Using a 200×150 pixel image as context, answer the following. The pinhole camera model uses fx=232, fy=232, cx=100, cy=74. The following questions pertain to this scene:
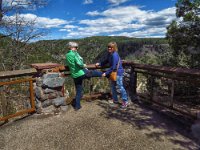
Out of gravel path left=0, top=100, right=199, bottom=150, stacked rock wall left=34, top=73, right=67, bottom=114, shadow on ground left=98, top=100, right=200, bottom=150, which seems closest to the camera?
gravel path left=0, top=100, right=199, bottom=150

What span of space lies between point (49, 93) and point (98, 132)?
1732 millimetres

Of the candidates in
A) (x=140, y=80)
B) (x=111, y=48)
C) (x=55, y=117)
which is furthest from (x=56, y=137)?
(x=140, y=80)

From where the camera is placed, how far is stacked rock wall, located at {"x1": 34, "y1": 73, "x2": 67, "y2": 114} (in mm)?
5594

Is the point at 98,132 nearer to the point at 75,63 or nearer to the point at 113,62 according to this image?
the point at 75,63

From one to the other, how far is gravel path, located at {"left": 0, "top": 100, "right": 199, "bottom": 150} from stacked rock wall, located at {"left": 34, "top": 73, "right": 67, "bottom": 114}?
233 millimetres

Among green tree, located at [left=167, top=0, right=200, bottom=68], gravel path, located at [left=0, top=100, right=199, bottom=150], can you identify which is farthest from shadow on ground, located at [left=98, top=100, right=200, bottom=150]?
green tree, located at [left=167, top=0, right=200, bottom=68]

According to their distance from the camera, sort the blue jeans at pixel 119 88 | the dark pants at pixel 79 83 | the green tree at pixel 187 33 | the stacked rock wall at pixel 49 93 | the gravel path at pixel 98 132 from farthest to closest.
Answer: the green tree at pixel 187 33, the blue jeans at pixel 119 88, the dark pants at pixel 79 83, the stacked rock wall at pixel 49 93, the gravel path at pixel 98 132

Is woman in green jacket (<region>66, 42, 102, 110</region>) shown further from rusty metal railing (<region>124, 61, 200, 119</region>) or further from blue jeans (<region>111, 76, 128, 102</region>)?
rusty metal railing (<region>124, 61, 200, 119</region>)

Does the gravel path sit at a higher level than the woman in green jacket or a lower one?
lower

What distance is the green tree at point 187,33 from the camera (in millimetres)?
9398

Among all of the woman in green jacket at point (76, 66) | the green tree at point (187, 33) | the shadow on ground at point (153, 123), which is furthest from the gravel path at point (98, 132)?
the green tree at point (187, 33)

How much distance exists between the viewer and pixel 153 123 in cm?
510

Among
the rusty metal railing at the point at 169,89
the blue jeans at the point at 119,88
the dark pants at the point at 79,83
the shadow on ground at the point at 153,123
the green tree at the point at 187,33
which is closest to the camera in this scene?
the shadow on ground at the point at 153,123

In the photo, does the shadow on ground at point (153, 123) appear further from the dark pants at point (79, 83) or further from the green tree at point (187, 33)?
the green tree at point (187, 33)
